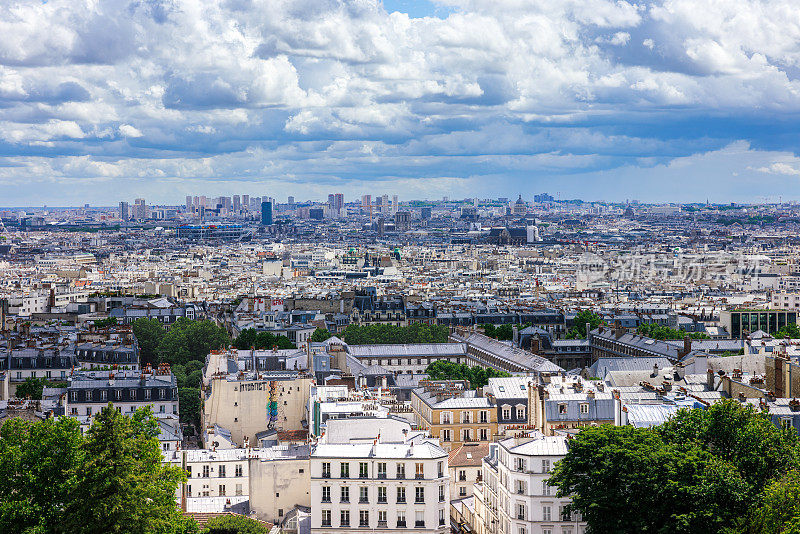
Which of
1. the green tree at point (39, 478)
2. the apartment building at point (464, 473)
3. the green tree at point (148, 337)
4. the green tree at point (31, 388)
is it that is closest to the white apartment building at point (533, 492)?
the apartment building at point (464, 473)

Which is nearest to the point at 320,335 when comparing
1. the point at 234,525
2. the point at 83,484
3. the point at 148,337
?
the point at 148,337

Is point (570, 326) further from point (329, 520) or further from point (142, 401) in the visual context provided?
point (329, 520)

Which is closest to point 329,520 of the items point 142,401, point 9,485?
point 9,485

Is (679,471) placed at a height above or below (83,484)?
below

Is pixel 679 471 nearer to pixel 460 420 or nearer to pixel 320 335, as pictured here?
pixel 460 420

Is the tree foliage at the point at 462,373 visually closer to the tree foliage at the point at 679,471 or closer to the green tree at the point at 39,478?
the tree foliage at the point at 679,471

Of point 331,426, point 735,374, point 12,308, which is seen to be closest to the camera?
point 331,426
